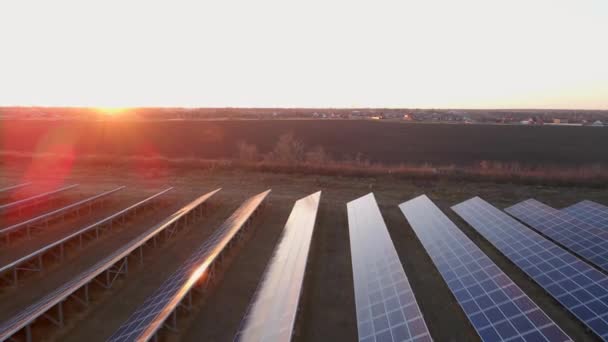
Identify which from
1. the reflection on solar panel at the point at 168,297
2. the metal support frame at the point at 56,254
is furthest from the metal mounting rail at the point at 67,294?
the reflection on solar panel at the point at 168,297

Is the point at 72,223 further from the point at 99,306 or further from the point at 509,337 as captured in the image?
the point at 509,337

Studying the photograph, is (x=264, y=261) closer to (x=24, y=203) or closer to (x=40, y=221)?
(x=40, y=221)

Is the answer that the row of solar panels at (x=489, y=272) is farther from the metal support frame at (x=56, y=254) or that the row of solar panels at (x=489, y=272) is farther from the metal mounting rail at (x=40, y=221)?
the metal mounting rail at (x=40, y=221)

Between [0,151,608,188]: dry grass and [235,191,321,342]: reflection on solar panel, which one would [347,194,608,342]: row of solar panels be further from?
[0,151,608,188]: dry grass

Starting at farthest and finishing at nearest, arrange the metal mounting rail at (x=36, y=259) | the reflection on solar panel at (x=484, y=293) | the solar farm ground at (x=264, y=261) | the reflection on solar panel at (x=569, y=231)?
the reflection on solar panel at (x=569, y=231) < the metal mounting rail at (x=36, y=259) < the solar farm ground at (x=264, y=261) < the reflection on solar panel at (x=484, y=293)

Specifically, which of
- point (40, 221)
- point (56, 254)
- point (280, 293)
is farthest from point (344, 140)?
point (280, 293)

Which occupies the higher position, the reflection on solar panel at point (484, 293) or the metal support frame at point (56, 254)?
the reflection on solar panel at point (484, 293)
